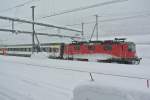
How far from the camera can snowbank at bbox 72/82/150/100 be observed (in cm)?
298

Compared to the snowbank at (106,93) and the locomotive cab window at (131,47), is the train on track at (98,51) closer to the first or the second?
the locomotive cab window at (131,47)

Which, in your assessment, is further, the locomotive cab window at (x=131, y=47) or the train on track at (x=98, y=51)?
the locomotive cab window at (x=131, y=47)

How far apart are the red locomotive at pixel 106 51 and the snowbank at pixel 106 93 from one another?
12.4m

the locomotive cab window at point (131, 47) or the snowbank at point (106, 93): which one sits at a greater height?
the locomotive cab window at point (131, 47)

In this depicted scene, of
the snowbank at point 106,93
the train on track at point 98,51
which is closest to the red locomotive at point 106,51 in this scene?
the train on track at point 98,51

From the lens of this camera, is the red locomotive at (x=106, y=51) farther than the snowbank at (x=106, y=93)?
Yes

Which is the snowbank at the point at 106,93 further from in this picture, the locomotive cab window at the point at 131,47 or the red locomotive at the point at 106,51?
the locomotive cab window at the point at 131,47

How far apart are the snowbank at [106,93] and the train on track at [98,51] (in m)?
12.4

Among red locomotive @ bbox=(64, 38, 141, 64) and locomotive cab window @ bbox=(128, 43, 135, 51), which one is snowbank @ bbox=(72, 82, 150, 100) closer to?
red locomotive @ bbox=(64, 38, 141, 64)

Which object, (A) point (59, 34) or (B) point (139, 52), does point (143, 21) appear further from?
(A) point (59, 34)

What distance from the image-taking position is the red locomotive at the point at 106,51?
15.7m

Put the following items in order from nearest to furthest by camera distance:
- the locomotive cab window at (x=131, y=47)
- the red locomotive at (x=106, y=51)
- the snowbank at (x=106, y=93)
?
the snowbank at (x=106, y=93) < the red locomotive at (x=106, y=51) < the locomotive cab window at (x=131, y=47)

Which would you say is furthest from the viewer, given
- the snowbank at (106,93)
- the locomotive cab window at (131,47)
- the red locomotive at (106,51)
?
the locomotive cab window at (131,47)

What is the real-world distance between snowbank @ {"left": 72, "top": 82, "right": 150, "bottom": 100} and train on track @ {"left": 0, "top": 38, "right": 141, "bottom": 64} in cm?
1243
